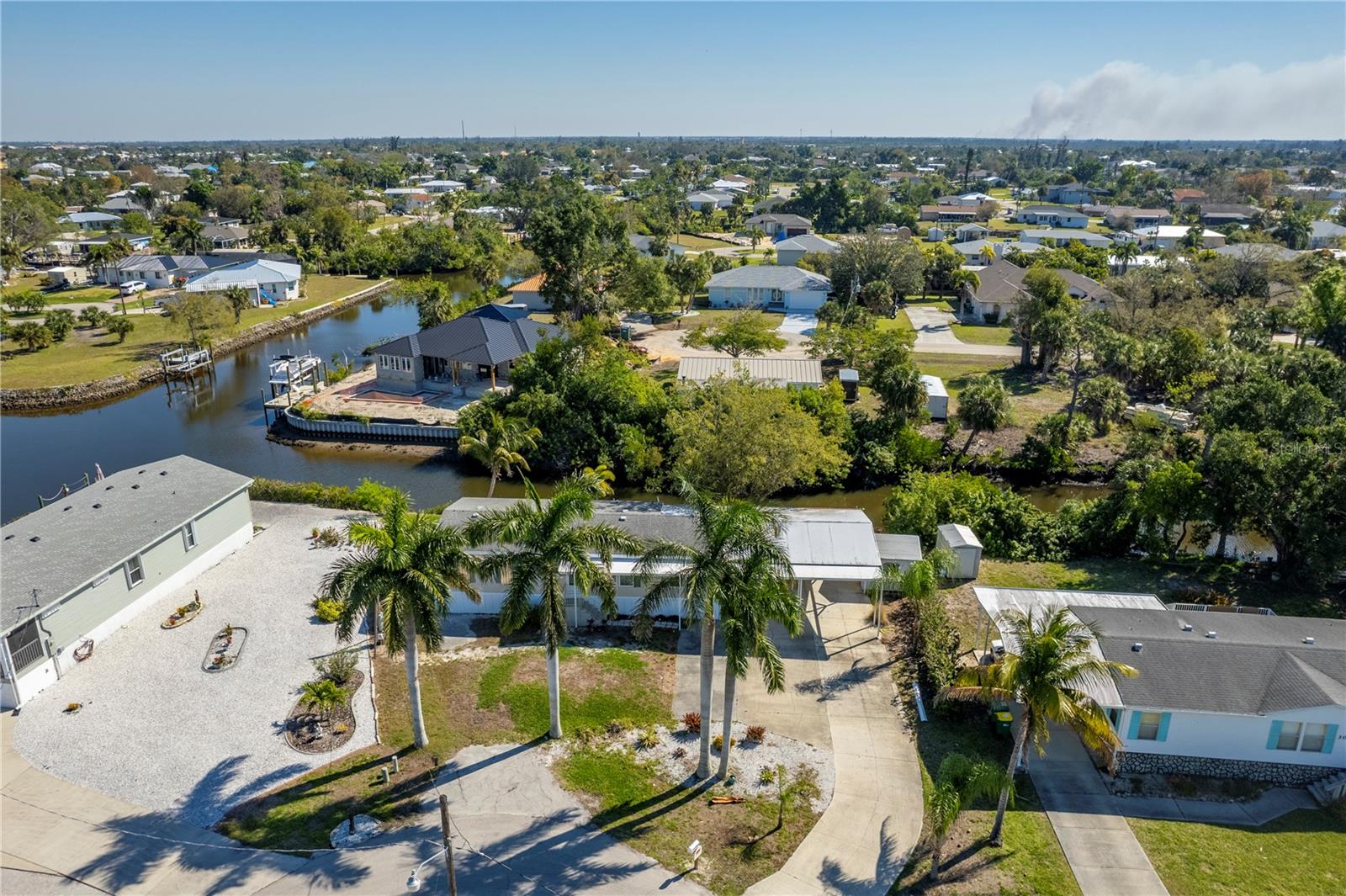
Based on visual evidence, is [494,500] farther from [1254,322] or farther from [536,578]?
[1254,322]

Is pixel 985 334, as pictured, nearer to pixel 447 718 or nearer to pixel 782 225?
pixel 782 225

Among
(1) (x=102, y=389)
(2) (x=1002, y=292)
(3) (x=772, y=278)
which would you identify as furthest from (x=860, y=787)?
(3) (x=772, y=278)

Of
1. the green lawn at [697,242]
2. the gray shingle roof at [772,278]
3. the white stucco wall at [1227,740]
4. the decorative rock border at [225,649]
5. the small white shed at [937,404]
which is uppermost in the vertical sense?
the green lawn at [697,242]

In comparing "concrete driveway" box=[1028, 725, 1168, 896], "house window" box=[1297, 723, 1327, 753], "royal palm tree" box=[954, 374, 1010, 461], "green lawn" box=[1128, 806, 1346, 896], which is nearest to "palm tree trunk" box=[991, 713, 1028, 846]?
"concrete driveway" box=[1028, 725, 1168, 896]

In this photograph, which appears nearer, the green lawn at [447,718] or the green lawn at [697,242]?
the green lawn at [447,718]

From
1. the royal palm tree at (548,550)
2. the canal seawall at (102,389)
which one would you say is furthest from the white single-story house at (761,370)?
the canal seawall at (102,389)

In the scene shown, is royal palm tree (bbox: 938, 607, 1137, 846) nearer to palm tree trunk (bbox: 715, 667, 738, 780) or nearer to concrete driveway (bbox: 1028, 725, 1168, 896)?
concrete driveway (bbox: 1028, 725, 1168, 896)

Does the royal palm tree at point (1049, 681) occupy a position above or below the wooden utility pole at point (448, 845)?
above

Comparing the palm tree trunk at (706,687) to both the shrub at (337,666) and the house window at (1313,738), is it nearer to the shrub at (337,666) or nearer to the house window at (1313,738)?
the shrub at (337,666)
